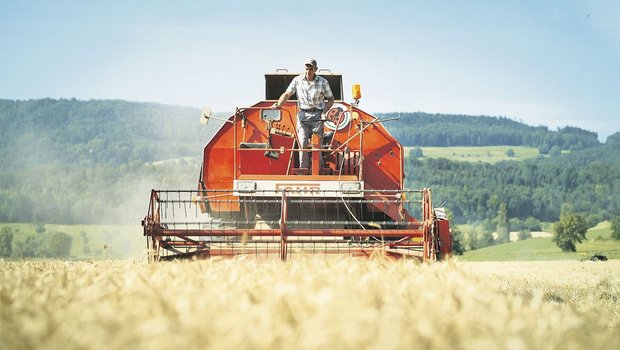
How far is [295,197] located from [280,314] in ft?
23.3

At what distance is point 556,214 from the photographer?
12288 cm

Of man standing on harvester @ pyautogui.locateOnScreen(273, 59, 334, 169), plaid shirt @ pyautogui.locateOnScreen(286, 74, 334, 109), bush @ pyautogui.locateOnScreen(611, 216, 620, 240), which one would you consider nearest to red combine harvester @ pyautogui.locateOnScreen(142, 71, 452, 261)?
man standing on harvester @ pyautogui.locateOnScreen(273, 59, 334, 169)

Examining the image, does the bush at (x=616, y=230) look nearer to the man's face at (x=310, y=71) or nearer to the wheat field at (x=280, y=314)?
Result: the man's face at (x=310, y=71)

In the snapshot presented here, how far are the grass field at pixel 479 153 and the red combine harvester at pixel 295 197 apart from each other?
15313cm

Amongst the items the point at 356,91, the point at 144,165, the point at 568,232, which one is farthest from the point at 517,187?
the point at 356,91

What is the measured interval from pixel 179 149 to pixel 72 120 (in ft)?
68.8

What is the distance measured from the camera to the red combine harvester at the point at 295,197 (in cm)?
993

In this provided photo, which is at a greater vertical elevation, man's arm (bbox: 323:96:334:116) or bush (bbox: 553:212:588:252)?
man's arm (bbox: 323:96:334:116)

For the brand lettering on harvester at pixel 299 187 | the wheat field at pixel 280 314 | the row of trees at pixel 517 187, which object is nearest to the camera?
the wheat field at pixel 280 314

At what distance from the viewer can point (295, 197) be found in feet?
36.8

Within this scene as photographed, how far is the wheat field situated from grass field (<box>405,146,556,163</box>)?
6330 inches

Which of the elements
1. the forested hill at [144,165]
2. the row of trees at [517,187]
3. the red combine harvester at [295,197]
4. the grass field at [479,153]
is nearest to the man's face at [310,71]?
the red combine harvester at [295,197]

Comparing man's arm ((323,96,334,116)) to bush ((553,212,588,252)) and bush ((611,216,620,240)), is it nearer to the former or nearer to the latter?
bush ((553,212,588,252))

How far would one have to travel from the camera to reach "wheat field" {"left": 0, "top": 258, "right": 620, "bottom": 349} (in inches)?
141
